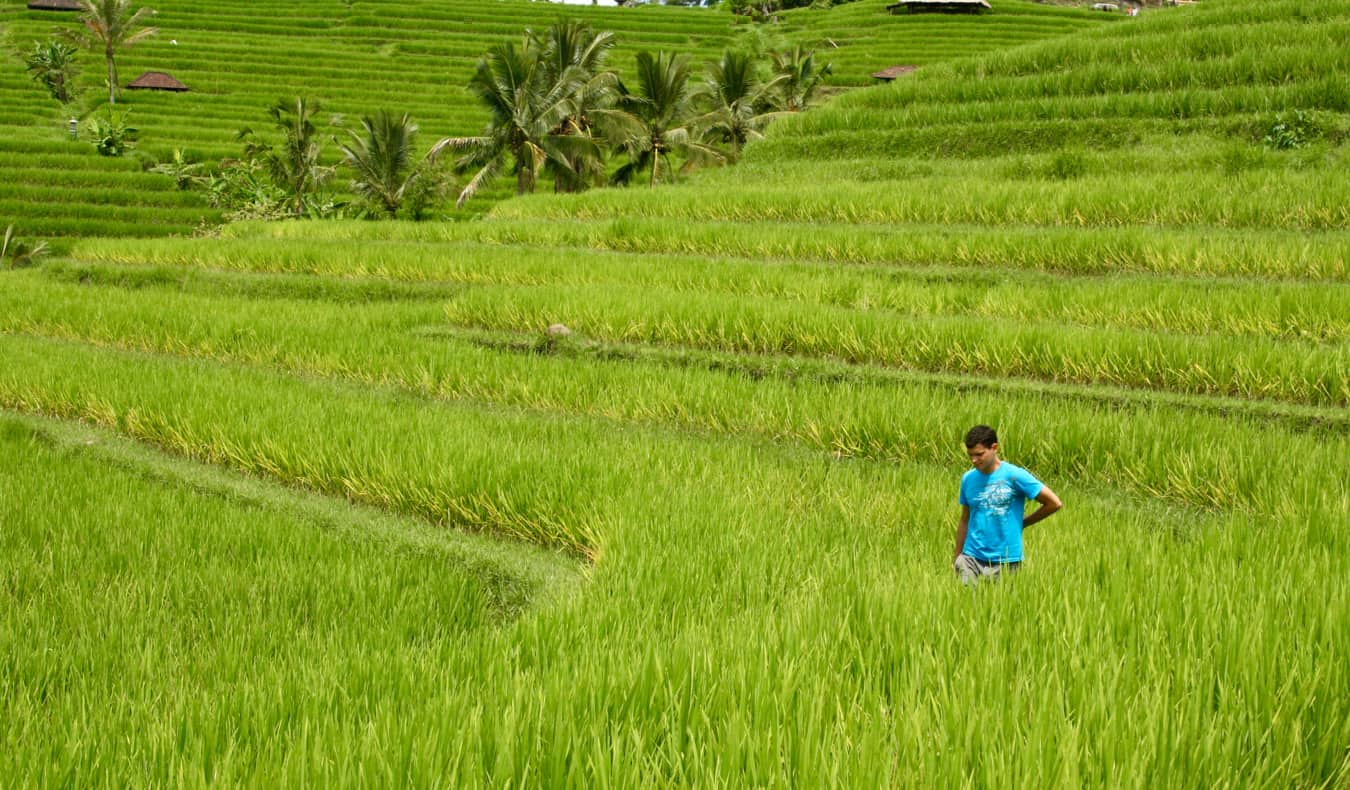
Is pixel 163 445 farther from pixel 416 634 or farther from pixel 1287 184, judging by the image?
pixel 1287 184

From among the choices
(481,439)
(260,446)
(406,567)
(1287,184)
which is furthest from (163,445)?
(1287,184)

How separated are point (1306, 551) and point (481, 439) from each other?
152 inches

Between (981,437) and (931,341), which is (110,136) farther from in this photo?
(981,437)

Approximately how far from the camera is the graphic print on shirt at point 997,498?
140 inches

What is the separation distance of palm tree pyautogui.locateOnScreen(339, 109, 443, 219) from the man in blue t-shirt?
17.1m

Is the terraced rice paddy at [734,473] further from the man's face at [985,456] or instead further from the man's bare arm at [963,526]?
the man's face at [985,456]

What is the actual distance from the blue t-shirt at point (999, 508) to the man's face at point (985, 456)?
32mm

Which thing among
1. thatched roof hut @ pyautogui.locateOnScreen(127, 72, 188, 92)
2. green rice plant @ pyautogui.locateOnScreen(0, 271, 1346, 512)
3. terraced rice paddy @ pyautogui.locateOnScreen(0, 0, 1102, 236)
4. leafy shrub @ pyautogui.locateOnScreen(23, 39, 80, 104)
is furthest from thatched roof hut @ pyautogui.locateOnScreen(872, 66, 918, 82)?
Result: green rice plant @ pyautogui.locateOnScreen(0, 271, 1346, 512)

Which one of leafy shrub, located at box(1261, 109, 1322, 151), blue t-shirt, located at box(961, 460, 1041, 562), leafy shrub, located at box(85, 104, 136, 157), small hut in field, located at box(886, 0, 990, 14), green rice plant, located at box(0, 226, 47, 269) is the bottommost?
green rice plant, located at box(0, 226, 47, 269)

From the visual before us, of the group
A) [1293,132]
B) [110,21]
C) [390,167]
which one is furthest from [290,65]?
[1293,132]

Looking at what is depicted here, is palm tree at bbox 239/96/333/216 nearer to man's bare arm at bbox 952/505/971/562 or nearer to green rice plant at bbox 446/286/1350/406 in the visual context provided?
green rice plant at bbox 446/286/1350/406

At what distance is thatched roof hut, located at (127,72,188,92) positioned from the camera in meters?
28.2

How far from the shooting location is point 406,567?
425cm

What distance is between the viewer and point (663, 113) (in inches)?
770
